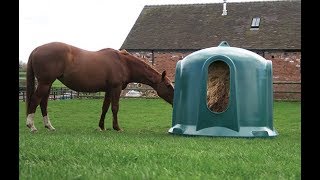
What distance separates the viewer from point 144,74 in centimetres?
1090

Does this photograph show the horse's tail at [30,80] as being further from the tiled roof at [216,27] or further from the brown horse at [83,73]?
the tiled roof at [216,27]

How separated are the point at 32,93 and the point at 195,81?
11.4ft

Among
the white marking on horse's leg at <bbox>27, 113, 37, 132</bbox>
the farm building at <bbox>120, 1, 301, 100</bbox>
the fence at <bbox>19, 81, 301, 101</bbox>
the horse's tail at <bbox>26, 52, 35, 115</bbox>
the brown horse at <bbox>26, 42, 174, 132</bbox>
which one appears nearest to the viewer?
the white marking on horse's leg at <bbox>27, 113, 37, 132</bbox>

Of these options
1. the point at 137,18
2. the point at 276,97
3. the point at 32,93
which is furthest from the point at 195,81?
the point at 137,18

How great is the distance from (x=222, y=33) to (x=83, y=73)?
24625 millimetres

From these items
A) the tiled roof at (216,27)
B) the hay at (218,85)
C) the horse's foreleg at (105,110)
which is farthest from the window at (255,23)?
the horse's foreleg at (105,110)

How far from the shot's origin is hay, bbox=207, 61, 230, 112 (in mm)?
10070

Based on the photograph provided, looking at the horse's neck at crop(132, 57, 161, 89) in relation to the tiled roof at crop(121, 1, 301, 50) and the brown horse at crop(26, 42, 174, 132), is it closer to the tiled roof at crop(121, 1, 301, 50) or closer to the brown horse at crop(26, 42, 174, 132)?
the brown horse at crop(26, 42, 174, 132)

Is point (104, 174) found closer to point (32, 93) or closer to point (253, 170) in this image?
point (253, 170)

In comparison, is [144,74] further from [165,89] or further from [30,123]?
[30,123]

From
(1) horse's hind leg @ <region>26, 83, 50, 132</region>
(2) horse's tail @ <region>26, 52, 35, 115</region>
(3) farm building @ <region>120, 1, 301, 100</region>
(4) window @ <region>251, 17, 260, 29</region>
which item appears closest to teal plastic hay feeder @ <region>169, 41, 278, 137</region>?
(1) horse's hind leg @ <region>26, 83, 50, 132</region>

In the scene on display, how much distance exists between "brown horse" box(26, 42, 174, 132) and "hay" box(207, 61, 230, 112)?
126 cm

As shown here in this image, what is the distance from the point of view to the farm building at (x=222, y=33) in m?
31.1

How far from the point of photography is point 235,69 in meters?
8.85
